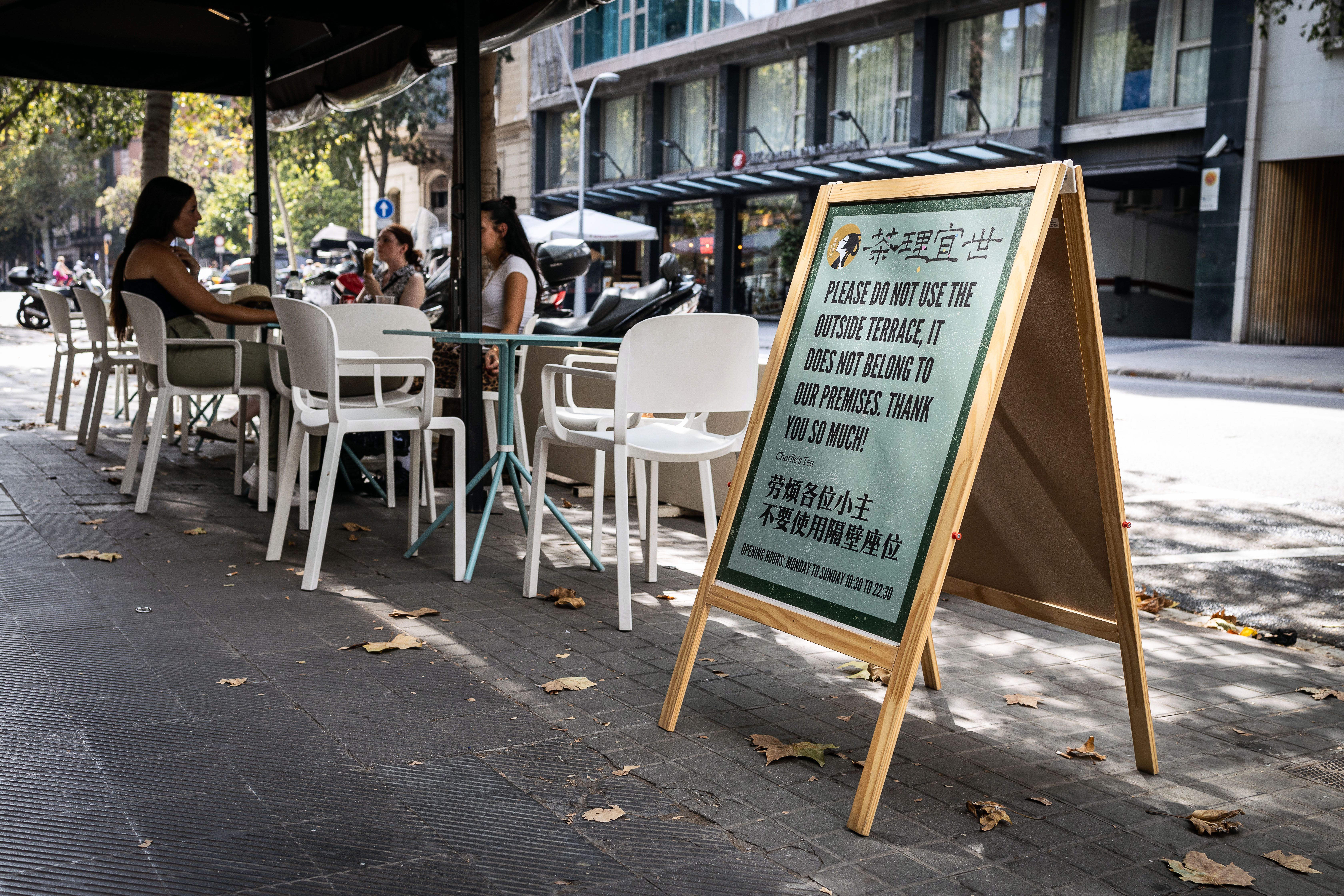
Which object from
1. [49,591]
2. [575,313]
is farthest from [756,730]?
[575,313]

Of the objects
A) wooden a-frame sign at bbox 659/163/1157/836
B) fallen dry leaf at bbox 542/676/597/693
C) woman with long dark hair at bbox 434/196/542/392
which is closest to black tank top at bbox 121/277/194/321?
woman with long dark hair at bbox 434/196/542/392

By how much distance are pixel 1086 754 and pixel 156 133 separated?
1276 cm

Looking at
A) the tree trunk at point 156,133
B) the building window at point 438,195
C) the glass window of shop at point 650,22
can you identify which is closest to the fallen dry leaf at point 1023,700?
the tree trunk at point 156,133

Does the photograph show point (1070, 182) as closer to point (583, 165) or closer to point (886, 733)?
point (886, 733)

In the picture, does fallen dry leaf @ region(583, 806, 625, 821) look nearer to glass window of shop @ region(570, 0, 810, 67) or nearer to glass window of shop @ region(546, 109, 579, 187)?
glass window of shop @ region(570, 0, 810, 67)

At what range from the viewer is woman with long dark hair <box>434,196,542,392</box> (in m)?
7.03

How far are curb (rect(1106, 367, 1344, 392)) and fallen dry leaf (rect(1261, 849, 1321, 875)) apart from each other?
500 inches

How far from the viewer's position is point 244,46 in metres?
10.3

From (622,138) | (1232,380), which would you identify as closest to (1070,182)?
(1232,380)

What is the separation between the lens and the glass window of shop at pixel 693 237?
33219 millimetres

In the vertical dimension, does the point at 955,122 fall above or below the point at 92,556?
above

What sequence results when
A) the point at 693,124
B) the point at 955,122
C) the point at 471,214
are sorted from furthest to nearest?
1. the point at 693,124
2. the point at 955,122
3. the point at 471,214

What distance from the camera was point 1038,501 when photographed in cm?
360

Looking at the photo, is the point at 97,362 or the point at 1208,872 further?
the point at 97,362
